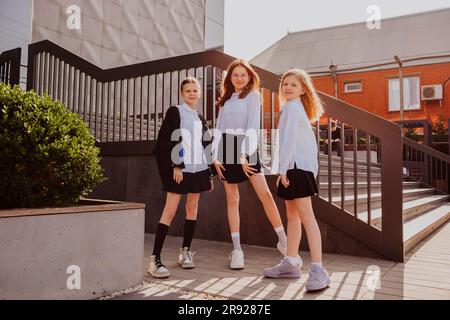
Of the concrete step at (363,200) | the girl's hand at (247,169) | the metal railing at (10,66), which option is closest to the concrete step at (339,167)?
the concrete step at (363,200)

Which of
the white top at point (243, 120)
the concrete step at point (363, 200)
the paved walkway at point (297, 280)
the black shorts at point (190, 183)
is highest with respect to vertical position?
the white top at point (243, 120)

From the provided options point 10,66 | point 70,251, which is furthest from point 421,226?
point 10,66

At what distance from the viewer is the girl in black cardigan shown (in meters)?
3.07

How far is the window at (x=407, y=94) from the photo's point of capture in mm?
17422

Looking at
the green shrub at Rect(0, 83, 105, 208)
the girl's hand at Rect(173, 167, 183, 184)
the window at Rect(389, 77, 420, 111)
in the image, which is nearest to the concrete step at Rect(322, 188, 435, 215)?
the girl's hand at Rect(173, 167, 183, 184)

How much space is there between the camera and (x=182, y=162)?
3.09m

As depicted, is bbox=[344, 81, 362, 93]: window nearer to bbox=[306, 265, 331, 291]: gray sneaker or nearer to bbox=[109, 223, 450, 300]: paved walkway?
bbox=[109, 223, 450, 300]: paved walkway

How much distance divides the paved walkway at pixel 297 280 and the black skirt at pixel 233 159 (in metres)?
0.78

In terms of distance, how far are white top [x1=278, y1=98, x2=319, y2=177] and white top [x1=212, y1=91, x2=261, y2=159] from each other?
415mm

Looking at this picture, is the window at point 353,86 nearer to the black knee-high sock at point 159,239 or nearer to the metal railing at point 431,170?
the metal railing at point 431,170

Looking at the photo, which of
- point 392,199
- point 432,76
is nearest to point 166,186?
point 392,199

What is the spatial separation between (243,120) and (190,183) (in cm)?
68

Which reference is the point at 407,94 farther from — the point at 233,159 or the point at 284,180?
the point at 284,180
